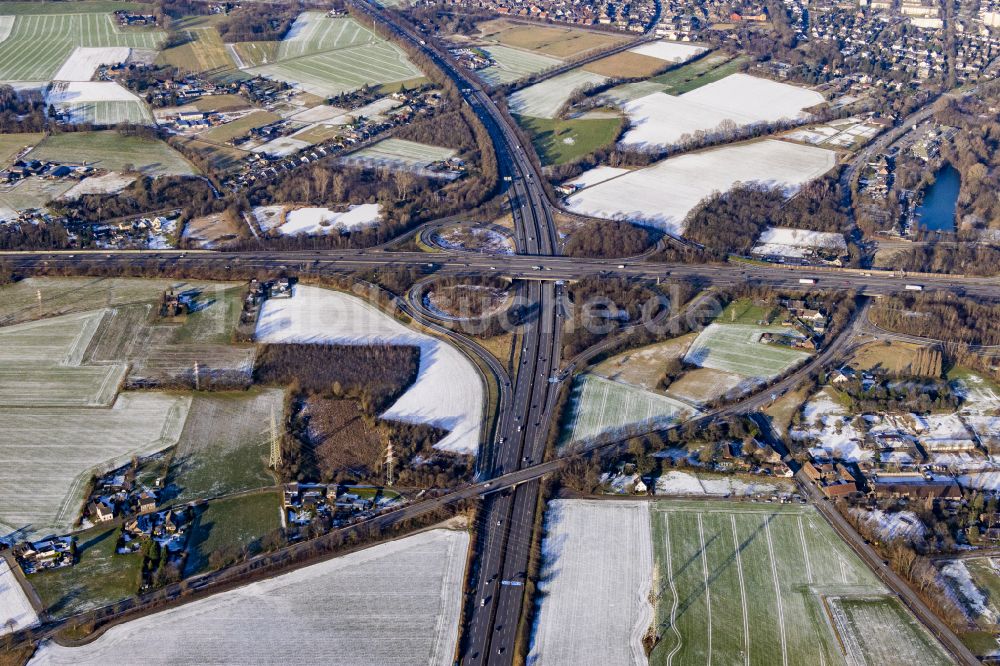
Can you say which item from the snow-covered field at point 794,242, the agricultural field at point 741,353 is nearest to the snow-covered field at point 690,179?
the snow-covered field at point 794,242

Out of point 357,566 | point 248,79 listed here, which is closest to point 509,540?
point 357,566

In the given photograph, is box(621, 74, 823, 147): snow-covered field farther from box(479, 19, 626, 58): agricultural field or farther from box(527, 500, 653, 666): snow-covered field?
box(527, 500, 653, 666): snow-covered field

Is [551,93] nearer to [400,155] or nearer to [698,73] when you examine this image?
[698,73]

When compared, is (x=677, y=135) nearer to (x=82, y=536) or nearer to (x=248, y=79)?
(x=248, y=79)

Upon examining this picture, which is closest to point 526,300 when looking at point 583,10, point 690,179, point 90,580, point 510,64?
point 690,179

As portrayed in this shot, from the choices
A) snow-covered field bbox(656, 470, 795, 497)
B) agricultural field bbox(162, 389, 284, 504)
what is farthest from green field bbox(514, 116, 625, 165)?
snow-covered field bbox(656, 470, 795, 497)

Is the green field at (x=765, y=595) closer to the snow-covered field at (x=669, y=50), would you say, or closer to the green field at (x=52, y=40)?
the snow-covered field at (x=669, y=50)
